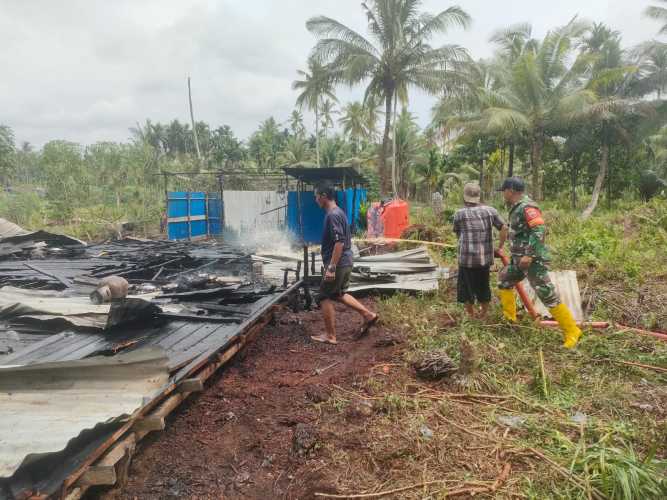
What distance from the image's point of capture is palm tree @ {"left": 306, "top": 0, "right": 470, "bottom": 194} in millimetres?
15570

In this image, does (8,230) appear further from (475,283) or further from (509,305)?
(509,305)

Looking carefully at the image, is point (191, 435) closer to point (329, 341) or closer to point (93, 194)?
point (329, 341)

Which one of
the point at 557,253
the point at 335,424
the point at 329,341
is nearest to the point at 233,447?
the point at 335,424

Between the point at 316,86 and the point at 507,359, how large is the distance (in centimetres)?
1595

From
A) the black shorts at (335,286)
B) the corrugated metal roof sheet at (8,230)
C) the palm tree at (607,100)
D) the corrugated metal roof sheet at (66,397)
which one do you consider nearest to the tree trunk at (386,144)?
the palm tree at (607,100)

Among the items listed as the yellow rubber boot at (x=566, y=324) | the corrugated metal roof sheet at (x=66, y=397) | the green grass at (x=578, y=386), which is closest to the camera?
the corrugated metal roof sheet at (x=66, y=397)

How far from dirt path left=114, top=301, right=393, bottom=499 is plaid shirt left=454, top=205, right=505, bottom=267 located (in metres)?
1.38

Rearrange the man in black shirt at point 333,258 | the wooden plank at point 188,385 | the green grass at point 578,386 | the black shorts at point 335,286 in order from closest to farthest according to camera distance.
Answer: the green grass at point 578,386, the wooden plank at point 188,385, the man in black shirt at point 333,258, the black shorts at point 335,286

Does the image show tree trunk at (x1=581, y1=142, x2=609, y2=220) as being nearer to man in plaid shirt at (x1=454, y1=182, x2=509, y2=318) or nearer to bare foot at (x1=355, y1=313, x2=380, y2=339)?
man in plaid shirt at (x1=454, y1=182, x2=509, y2=318)

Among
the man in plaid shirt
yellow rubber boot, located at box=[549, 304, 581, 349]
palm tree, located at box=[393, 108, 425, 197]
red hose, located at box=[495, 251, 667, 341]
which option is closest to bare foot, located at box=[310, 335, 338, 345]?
the man in plaid shirt

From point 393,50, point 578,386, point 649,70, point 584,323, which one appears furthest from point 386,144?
point 578,386

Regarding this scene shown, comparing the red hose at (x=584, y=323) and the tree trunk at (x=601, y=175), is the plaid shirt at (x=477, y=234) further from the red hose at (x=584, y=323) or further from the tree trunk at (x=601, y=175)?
the tree trunk at (x=601, y=175)

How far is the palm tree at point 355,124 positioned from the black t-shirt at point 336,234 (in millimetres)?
25223

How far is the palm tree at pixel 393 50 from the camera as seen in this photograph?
1557 cm
